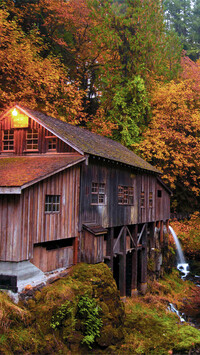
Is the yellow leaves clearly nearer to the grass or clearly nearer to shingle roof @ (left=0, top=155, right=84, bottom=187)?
shingle roof @ (left=0, top=155, right=84, bottom=187)

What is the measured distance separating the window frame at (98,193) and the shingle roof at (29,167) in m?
2.35

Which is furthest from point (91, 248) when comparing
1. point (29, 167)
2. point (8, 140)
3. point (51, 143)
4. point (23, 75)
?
point (23, 75)

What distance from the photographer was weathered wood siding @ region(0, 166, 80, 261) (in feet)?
34.6

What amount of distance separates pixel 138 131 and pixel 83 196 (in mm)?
16045

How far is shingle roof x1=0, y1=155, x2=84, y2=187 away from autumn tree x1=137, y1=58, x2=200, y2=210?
1523cm

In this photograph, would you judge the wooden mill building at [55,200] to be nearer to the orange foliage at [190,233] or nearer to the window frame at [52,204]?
the window frame at [52,204]

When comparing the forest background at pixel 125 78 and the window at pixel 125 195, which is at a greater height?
the forest background at pixel 125 78

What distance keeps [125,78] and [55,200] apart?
21.6 m

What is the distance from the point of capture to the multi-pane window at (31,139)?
14906 mm

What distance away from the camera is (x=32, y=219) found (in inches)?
436

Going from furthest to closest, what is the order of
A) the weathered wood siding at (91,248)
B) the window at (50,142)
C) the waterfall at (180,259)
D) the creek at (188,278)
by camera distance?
the waterfall at (180,259), the creek at (188,278), the window at (50,142), the weathered wood siding at (91,248)

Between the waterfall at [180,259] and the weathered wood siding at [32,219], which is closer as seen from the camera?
the weathered wood siding at [32,219]

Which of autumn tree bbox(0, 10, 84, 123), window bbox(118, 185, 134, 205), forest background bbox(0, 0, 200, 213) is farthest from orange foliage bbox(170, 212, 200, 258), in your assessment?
autumn tree bbox(0, 10, 84, 123)

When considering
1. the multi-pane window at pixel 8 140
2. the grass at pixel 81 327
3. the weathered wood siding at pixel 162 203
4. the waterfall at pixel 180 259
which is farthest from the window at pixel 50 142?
the waterfall at pixel 180 259
